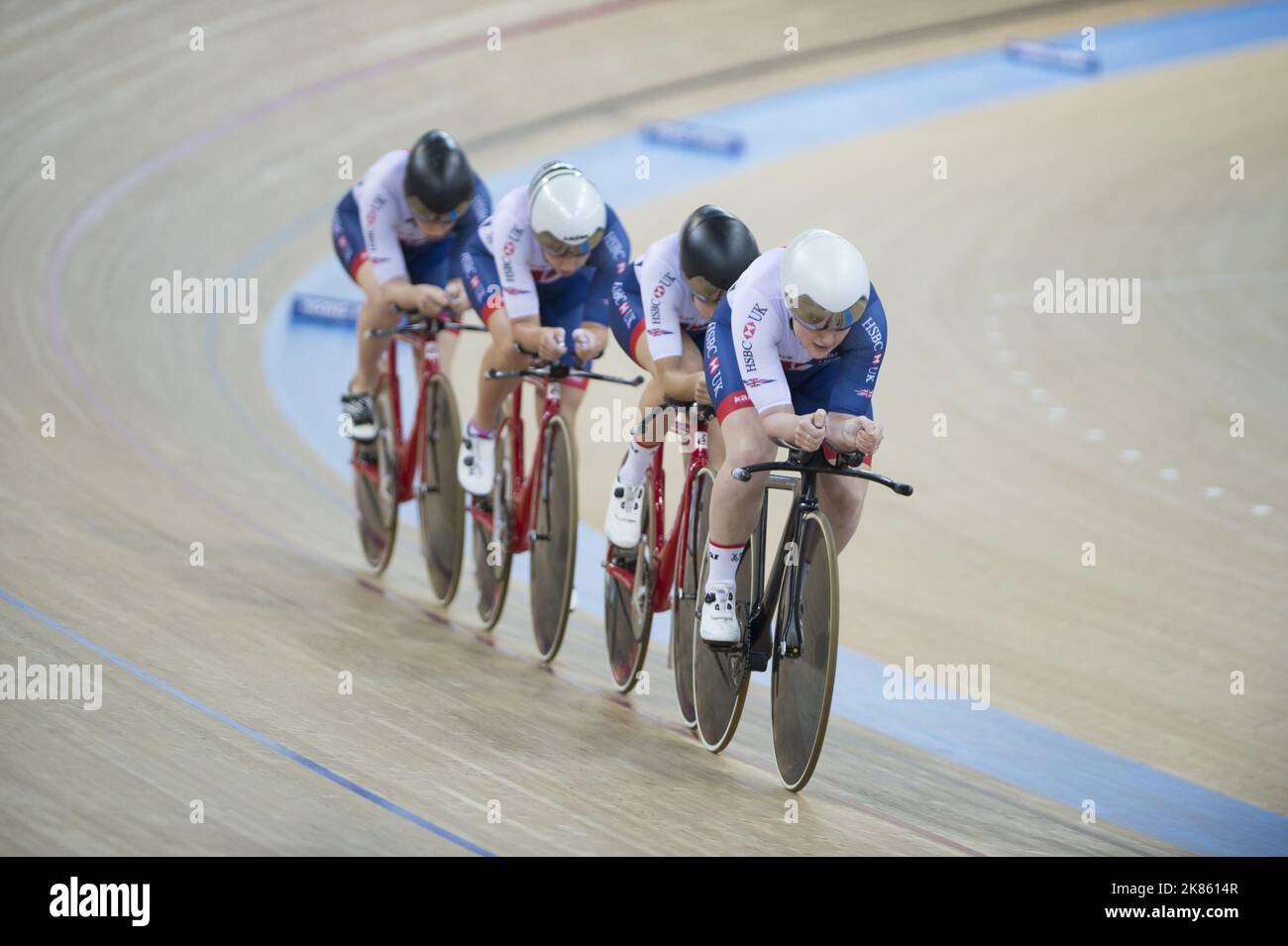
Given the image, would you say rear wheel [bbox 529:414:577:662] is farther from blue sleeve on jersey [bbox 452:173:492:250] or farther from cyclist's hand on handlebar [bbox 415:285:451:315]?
blue sleeve on jersey [bbox 452:173:492:250]

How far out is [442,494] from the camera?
16.6 feet

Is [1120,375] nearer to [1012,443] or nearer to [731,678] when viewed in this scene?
[1012,443]

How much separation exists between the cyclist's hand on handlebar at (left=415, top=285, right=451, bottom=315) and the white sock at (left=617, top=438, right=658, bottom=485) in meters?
1.00

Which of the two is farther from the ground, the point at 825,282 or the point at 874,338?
the point at 825,282

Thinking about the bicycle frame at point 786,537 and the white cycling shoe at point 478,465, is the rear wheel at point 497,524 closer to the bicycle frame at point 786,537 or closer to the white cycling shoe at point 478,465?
the white cycling shoe at point 478,465

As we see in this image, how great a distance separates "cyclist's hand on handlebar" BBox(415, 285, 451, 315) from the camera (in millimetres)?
4809

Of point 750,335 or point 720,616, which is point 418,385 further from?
point 750,335

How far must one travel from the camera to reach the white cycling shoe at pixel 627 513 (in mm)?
4199

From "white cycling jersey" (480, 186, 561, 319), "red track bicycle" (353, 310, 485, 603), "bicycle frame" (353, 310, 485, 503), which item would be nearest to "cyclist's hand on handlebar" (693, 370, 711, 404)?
"white cycling jersey" (480, 186, 561, 319)

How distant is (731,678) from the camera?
3.75 m

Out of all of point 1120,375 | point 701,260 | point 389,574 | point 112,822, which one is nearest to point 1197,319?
point 1120,375

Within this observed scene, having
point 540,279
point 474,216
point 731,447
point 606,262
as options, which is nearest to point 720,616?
point 731,447

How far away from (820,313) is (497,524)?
6.27 ft
